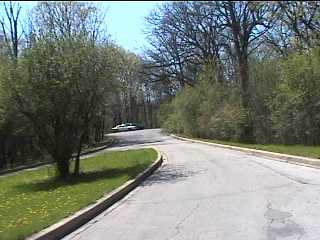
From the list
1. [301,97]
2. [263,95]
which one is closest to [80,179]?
[301,97]

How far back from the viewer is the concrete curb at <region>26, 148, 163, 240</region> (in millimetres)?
9805

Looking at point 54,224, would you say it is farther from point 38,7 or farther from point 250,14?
point 38,7

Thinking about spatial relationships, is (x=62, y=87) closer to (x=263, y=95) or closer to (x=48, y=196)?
(x=48, y=196)

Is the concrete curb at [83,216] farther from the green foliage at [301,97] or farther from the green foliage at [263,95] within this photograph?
the green foliage at [263,95]

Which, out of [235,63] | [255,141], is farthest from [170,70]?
[255,141]

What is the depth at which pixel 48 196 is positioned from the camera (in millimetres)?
15547

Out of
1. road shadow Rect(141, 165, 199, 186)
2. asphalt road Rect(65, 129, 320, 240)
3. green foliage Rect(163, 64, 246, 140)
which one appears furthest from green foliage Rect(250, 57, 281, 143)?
asphalt road Rect(65, 129, 320, 240)

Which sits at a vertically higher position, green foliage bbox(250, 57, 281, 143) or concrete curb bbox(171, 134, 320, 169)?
green foliage bbox(250, 57, 281, 143)

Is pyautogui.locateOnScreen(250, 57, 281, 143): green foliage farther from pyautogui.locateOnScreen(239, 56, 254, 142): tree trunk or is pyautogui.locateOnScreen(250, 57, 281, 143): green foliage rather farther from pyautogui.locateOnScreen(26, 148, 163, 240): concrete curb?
pyautogui.locateOnScreen(26, 148, 163, 240): concrete curb

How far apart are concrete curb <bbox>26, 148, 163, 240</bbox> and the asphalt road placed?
0.20 meters

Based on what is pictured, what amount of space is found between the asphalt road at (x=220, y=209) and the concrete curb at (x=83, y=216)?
0.64 ft

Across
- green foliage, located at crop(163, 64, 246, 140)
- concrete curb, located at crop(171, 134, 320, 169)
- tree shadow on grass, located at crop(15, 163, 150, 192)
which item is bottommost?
tree shadow on grass, located at crop(15, 163, 150, 192)

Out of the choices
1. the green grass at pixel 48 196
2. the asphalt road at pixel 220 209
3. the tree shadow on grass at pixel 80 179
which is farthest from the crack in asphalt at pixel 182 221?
the tree shadow on grass at pixel 80 179

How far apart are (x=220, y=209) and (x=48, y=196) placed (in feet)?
19.3
